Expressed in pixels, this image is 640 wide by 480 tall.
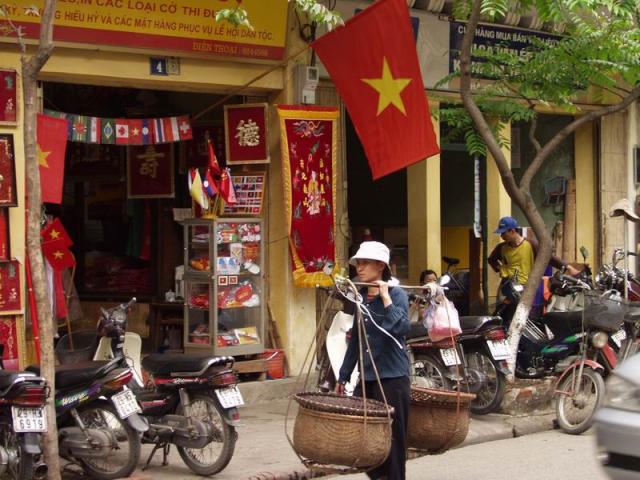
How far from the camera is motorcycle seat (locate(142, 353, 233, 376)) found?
7.80m

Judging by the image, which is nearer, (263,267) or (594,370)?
(594,370)

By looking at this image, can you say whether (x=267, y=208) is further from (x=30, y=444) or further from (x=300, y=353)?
(x=30, y=444)

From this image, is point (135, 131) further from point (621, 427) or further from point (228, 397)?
point (621, 427)

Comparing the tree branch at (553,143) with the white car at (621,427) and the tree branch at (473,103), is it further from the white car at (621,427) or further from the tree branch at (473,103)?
the white car at (621,427)

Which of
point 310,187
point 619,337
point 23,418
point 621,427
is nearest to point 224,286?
point 310,187

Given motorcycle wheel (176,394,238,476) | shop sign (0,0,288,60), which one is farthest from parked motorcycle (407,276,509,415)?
shop sign (0,0,288,60)

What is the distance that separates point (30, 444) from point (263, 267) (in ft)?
15.5

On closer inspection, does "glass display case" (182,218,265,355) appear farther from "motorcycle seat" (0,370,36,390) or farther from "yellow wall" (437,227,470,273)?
"yellow wall" (437,227,470,273)

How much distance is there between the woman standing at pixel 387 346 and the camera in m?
6.61

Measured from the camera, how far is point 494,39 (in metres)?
13.4

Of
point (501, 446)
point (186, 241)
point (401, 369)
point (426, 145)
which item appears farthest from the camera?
point (186, 241)

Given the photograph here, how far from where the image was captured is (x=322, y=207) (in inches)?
447

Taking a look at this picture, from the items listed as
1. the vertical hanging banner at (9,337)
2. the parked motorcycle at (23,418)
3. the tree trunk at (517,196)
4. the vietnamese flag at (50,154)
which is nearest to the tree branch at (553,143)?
the tree trunk at (517,196)

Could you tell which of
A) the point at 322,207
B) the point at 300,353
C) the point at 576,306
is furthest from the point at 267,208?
the point at 576,306
